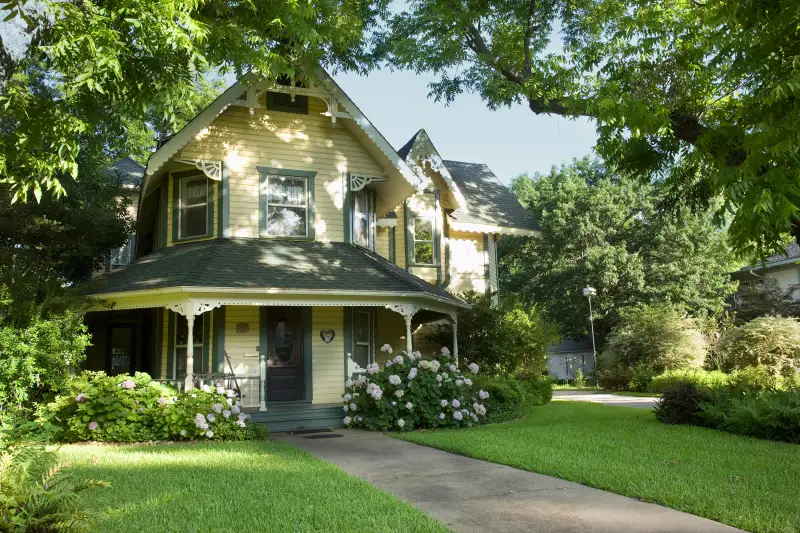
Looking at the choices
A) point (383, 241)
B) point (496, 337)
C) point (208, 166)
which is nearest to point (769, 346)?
Answer: point (496, 337)

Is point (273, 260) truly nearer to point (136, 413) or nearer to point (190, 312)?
point (190, 312)

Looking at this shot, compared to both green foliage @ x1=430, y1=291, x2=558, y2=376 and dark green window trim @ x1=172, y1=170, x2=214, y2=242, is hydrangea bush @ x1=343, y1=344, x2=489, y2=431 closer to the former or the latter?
green foliage @ x1=430, y1=291, x2=558, y2=376

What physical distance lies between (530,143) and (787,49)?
37.5m

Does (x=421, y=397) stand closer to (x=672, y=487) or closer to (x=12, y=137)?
(x=672, y=487)

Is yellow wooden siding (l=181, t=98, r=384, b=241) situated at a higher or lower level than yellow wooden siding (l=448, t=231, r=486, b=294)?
higher

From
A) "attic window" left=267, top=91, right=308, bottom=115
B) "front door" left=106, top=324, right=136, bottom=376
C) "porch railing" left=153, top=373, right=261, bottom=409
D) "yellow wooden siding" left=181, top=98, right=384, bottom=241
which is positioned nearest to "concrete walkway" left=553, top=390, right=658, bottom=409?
"yellow wooden siding" left=181, top=98, right=384, bottom=241

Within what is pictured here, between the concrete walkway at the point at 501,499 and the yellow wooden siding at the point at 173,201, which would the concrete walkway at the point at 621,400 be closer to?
the concrete walkway at the point at 501,499

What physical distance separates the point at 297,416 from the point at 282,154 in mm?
6316

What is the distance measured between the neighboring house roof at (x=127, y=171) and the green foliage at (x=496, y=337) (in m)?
12.0

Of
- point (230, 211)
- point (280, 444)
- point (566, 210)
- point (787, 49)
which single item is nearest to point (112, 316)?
point (230, 211)

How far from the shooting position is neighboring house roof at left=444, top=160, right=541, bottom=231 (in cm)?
2142

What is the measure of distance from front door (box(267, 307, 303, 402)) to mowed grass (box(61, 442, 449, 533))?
5.18m

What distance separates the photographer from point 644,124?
9219 millimetres

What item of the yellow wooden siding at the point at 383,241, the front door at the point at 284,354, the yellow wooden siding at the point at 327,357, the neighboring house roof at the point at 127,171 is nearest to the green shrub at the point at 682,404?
the yellow wooden siding at the point at 327,357
